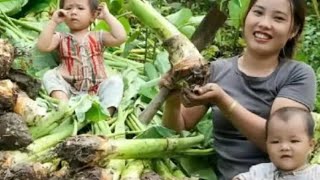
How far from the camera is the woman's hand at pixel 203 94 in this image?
209 cm

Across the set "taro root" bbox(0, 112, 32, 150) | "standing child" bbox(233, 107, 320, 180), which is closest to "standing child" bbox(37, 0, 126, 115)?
"taro root" bbox(0, 112, 32, 150)

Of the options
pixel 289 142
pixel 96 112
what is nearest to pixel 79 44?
pixel 96 112

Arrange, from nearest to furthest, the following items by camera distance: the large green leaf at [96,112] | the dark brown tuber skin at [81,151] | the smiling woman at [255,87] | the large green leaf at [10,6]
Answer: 1. the dark brown tuber skin at [81,151]
2. the smiling woman at [255,87]
3. the large green leaf at [96,112]
4. the large green leaf at [10,6]

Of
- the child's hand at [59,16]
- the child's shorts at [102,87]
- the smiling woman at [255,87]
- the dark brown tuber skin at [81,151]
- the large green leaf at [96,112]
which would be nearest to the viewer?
the dark brown tuber skin at [81,151]

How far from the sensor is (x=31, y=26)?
9.95ft

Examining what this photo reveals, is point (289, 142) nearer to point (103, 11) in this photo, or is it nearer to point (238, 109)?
point (238, 109)

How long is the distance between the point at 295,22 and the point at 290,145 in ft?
1.32

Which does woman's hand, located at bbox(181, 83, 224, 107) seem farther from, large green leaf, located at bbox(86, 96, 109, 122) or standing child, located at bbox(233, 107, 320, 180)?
large green leaf, located at bbox(86, 96, 109, 122)

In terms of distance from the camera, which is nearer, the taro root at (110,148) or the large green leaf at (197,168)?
the taro root at (110,148)

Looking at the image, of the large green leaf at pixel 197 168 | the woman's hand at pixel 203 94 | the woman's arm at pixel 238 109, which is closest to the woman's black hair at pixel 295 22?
the woman's arm at pixel 238 109

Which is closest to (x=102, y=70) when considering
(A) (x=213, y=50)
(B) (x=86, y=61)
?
(B) (x=86, y=61)

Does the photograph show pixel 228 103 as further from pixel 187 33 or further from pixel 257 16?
pixel 187 33

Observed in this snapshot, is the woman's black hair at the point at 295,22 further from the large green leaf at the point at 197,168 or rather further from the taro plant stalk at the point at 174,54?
the large green leaf at the point at 197,168

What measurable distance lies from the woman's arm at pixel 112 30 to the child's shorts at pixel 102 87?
17 centimetres
